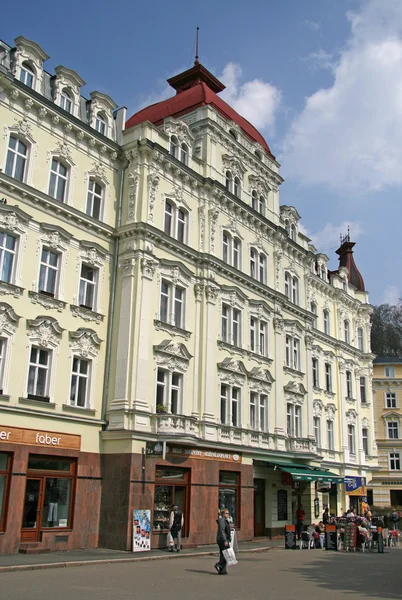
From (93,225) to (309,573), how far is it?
1580 centimetres

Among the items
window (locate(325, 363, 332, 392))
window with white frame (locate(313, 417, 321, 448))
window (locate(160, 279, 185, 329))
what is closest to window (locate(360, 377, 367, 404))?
window (locate(325, 363, 332, 392))

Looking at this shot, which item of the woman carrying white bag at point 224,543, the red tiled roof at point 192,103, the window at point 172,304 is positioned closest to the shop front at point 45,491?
the window at point 172,304

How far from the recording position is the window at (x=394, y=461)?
55594mm

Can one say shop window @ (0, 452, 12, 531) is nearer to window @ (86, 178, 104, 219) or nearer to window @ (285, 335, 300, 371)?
window @ (86, 178, 104, 219)

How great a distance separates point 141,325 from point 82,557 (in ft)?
30.8

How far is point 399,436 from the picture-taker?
56438 millimetres

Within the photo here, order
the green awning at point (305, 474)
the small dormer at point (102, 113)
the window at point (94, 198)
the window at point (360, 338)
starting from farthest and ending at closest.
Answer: the window at point (360, 338), the green awning at point (305, 474), the small dormer at point (102, 113), the window at point (94, 198)

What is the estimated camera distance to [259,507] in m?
32.4

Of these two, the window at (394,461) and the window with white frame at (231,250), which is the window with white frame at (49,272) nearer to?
the window with white frame at (231,250)

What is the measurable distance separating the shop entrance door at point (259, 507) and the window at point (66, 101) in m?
20.2

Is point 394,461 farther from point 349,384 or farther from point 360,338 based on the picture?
point 349,384

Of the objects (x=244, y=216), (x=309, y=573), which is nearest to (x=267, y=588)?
(x=309, y=573)

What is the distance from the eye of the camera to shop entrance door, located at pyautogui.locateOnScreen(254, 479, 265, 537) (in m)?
32.0

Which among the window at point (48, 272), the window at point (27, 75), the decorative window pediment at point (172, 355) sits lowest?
the decorative window pediment at point (172, 355)
